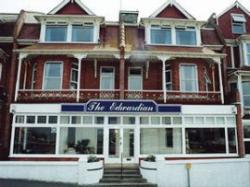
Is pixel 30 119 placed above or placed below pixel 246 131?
above

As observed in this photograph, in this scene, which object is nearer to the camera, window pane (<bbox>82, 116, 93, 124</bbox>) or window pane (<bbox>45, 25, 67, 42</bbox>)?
window pane (<bbox>82, 116, 93, 124</bbox>)

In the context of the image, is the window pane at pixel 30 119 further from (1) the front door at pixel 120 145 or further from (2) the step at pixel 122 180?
(2) the step at pixel 122 180

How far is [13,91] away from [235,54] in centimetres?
1687

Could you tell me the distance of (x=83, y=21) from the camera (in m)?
19.3

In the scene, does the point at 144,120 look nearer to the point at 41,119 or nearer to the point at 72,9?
the point at 41,119

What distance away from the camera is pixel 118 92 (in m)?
18.0

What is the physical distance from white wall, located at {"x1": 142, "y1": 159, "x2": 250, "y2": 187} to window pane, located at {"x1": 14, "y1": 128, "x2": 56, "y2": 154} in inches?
228

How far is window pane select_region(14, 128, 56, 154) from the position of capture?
1545cm

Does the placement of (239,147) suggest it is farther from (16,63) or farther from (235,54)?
(16,63)

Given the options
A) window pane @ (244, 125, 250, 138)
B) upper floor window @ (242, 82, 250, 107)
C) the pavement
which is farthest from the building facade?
the pavement

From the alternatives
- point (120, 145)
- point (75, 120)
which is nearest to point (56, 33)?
point (75, 120)

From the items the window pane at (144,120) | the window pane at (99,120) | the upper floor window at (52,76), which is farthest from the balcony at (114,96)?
the window pane at (144,120)

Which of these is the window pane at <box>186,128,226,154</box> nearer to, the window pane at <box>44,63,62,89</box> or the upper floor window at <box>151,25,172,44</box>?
the upper floor window at <box>151,25,172,44</box>

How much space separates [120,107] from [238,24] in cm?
1368
